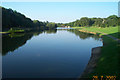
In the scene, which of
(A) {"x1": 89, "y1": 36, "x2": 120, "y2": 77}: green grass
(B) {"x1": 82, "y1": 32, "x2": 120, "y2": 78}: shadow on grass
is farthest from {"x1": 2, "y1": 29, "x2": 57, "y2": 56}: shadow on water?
(A) {"x1": 89, "y1": 36, "x2": 120, "y2": 77}: green grass

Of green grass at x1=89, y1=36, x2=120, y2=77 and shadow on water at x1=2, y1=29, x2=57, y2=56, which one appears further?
shadow on water at x1=2, y1=29, x2=57, y2=56

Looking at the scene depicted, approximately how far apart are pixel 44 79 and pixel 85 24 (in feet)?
567

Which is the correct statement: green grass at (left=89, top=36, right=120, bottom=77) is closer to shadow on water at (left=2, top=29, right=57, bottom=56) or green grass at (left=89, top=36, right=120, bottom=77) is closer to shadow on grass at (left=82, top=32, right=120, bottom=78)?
shadow on grass at (left=82, top=32, right=120, bottom=78)

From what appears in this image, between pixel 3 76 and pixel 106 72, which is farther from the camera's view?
pixel 3 76

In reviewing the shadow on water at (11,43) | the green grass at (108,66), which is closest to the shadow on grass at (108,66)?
the green grass at (108,66)

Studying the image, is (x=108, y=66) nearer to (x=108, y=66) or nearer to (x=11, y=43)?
(x=108, y=66)

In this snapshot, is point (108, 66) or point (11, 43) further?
point (11, 43)

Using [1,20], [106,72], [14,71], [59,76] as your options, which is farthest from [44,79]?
[1,20]

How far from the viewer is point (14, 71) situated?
1484 cm

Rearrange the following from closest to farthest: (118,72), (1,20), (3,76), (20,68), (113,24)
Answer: (118,72)
(3,76)
(20,68)
(1,20)
(113,24)

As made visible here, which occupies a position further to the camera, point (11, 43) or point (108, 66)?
point (11, 43)

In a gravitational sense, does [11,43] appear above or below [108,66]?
above

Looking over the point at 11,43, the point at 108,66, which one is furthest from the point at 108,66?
the point at 11,43

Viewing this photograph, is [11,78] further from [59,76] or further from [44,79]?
[59,76]
